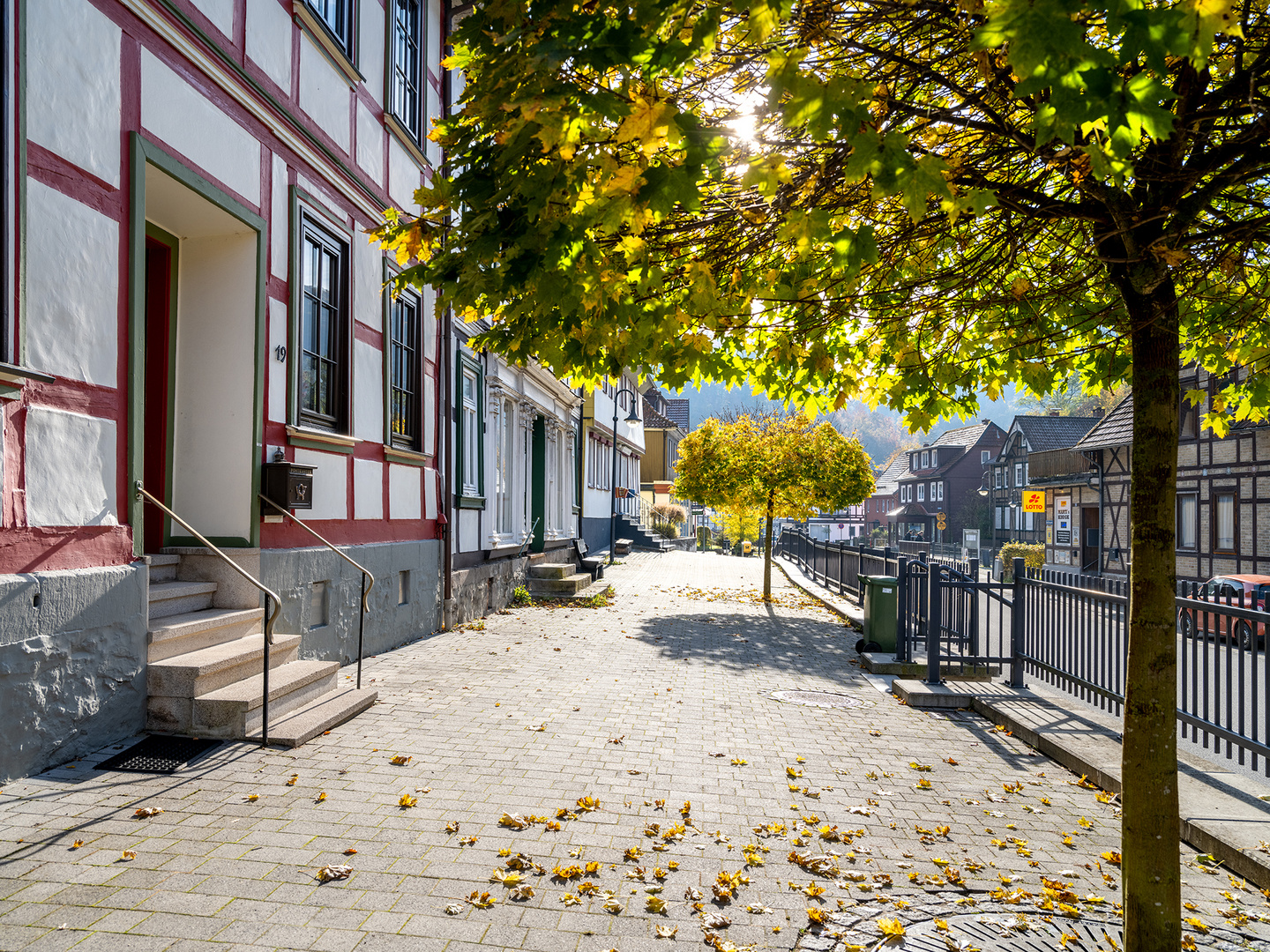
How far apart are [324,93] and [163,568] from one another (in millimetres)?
4776

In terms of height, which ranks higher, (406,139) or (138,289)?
(406,139)

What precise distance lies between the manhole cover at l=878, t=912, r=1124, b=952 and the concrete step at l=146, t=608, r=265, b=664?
15.4 ft

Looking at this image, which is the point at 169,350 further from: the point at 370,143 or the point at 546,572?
the point at 546,572

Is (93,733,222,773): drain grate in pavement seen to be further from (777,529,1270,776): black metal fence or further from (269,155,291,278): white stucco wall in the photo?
(777,529,1270,776): black metal fence

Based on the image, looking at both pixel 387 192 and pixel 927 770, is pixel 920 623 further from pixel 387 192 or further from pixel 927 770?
pixel 387 192

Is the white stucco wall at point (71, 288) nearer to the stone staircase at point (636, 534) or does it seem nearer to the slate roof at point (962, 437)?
the stone staircase at point (636, 534)

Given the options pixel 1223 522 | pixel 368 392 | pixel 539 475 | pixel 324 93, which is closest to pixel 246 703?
pixel 368 392

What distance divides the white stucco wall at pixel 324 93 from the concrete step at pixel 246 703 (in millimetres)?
5192

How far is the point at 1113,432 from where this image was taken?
30.0m

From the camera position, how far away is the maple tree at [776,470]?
55.8ft

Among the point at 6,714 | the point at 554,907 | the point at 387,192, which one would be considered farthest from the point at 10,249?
the point at 387,192

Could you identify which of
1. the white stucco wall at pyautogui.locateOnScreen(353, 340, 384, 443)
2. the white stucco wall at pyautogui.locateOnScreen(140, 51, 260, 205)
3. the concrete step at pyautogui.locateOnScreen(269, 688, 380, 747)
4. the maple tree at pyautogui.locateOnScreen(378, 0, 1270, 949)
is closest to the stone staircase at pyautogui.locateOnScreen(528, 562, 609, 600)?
the white stucco wall at pyautogui.locateOnScreen(353, 340, 384, 443)

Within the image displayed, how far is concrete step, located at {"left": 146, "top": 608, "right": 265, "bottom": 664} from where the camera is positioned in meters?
5.27

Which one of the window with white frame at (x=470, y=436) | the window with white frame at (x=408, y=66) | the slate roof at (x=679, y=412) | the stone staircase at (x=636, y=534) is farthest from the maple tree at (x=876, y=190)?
the slate roof at (x=679, y=412)
